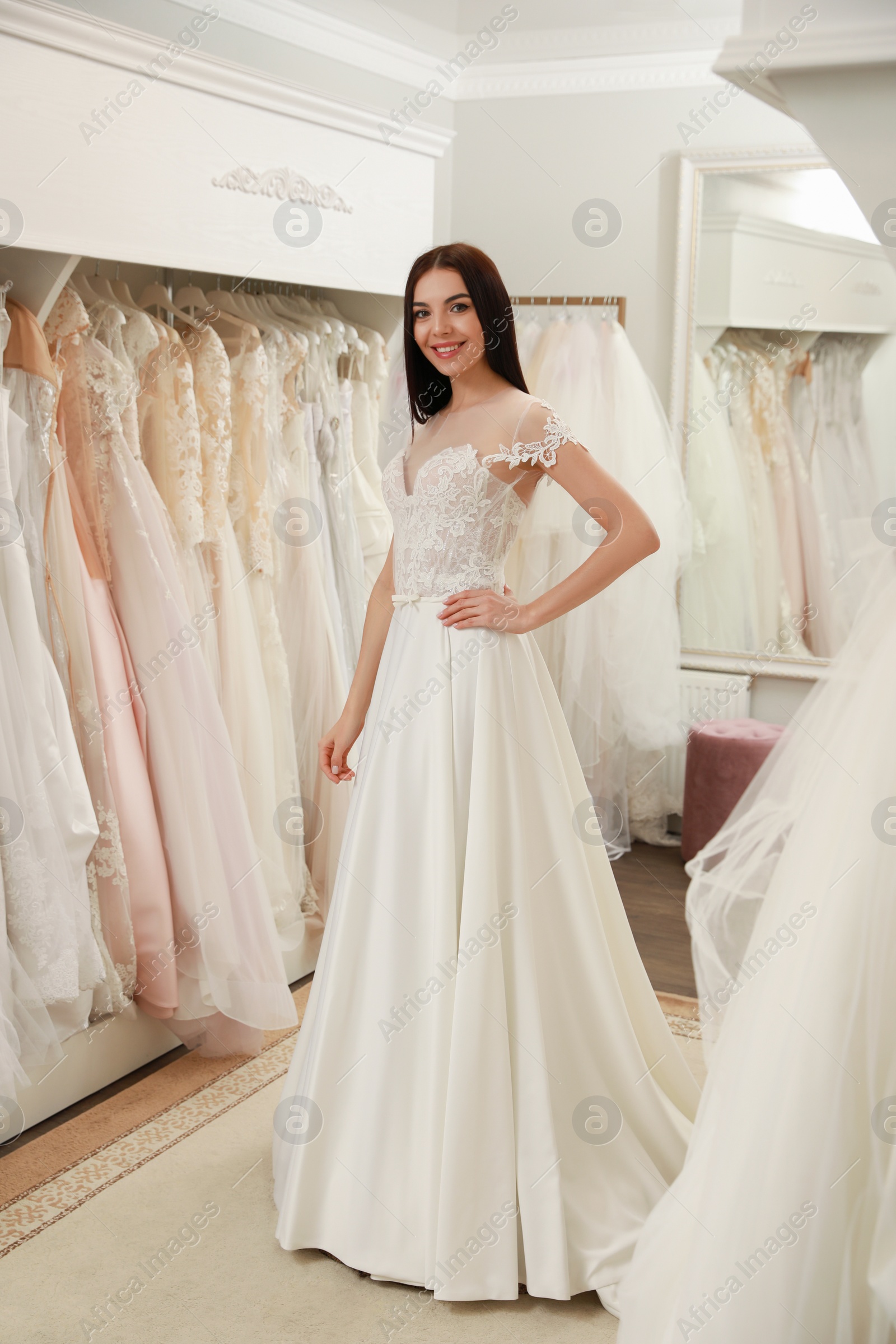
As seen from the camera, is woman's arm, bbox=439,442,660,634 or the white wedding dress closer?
the white wedding dress

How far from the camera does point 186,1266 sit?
2018 mm

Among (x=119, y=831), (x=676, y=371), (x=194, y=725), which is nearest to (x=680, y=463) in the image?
(x=676, y=371)

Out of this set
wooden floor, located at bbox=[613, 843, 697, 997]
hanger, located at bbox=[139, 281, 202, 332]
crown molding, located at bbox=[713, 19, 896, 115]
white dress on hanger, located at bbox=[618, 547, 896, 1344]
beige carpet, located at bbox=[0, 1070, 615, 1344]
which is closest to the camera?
crown molding, located at bbox=[713, 19, 896, 115]

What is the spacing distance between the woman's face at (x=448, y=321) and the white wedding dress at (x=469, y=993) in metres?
0.10

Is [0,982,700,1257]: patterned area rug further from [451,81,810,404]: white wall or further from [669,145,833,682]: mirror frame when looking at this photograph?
[451,81,810,404]: white wall

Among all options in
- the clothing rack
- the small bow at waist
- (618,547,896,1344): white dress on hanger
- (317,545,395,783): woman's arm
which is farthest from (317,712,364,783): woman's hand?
the clothing rack

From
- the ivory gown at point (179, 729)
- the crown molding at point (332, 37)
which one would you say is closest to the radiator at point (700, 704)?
the ivory gown at point (179, 729)

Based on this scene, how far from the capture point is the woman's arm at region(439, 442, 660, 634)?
2.00 m

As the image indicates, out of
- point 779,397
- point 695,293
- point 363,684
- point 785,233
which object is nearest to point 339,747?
point 363,684

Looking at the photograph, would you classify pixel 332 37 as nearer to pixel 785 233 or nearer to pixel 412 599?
pixel 785 233

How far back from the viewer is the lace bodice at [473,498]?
2.01 meters

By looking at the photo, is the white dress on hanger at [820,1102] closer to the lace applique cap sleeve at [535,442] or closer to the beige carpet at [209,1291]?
the beige carpet at [209,1291]

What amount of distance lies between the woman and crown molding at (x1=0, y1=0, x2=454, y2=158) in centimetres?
84

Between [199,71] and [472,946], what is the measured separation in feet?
6.45
